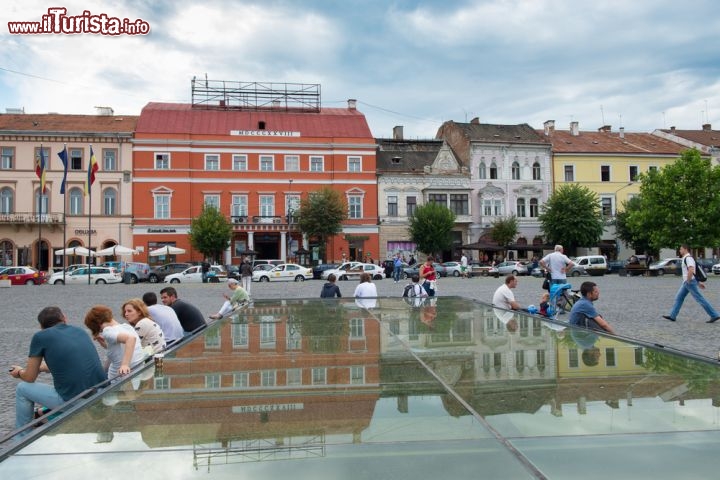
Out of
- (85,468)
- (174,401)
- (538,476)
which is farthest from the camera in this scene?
(174,401)

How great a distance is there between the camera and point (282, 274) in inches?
1475

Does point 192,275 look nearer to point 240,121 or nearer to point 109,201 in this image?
point 109,201

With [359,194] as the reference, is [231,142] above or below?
above

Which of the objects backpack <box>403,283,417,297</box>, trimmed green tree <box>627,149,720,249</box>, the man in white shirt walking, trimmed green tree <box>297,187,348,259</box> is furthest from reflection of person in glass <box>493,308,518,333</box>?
trimmed green tree <box>297,187,348,259</box>

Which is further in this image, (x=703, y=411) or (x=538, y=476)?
(x=703, y=411)

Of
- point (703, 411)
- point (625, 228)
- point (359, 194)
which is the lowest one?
point (703, 411)

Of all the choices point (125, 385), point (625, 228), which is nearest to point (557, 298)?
point (125, 385)

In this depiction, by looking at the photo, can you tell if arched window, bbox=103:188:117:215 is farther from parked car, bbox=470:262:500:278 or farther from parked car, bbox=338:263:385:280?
parked car, bbox=470:262:500:278

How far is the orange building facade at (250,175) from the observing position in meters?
47.2

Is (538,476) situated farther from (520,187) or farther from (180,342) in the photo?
(520,187)

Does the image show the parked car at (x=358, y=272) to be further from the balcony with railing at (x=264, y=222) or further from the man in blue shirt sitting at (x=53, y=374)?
the man in blue shirt sitting at (x=53, y=374)

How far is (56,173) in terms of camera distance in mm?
46062

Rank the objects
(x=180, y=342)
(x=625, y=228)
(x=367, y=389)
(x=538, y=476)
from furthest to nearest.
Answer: (x=625, y=228), (x=180, y=342), (x=367, y=389), (x=538, y=476)

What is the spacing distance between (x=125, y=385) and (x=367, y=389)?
6.46ft
